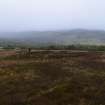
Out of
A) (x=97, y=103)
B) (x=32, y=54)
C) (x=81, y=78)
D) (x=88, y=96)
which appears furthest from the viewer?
Result: (x=32, y=54)

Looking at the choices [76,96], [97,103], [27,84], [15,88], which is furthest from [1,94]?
[97,103]

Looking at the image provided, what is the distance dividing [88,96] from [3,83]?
7802 millimetres

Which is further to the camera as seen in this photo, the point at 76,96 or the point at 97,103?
the point at 76,96

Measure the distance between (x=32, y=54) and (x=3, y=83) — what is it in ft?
66.1

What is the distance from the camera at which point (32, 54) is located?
42.8 metres

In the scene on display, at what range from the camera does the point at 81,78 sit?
2434cm

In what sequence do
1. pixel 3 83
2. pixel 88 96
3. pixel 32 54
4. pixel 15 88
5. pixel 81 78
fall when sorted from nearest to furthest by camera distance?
pixel 88 96, pixel 15 88, pixel 3 83, pixel 81 78, pixel 32 54

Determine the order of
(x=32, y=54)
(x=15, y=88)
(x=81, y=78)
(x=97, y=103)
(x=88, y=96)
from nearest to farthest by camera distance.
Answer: (x=97, y=103) < (x=88, y=96) < (x=15, y=88) < (x=81, y=78) < (x=32, y=54)

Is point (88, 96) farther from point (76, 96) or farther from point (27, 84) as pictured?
point (27, 84)

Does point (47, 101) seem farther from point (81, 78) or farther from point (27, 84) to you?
point (81, 78)

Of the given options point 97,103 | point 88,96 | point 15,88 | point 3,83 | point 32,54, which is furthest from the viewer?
point 32,54

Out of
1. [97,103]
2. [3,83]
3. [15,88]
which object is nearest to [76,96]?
[97,103]

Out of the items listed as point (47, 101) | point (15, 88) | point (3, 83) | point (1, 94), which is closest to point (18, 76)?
point (3, 83)

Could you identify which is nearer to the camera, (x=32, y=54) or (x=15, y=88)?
(x=15, y=88)
